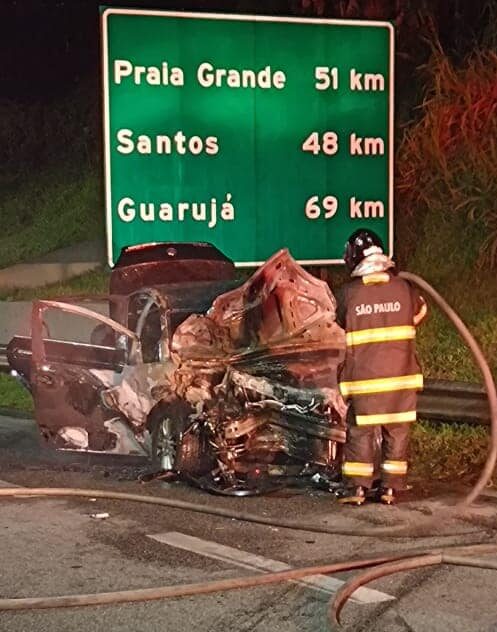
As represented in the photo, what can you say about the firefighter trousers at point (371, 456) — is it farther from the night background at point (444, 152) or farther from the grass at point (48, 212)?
the grass at point (48, 212)

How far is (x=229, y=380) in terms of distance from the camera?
8.05 meters

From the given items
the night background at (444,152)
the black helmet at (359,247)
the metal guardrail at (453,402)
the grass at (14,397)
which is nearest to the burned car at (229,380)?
the black helmet at (359,247)

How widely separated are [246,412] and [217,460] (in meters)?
0.45

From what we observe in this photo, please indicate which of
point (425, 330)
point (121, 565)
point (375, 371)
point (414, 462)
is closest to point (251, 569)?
point (121, 565)

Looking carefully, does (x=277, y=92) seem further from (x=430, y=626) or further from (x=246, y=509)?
(x=430, y=626)

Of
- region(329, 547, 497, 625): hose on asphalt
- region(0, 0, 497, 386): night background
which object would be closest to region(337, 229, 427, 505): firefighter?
region(329, 547, 497, 625): hose on asphalt

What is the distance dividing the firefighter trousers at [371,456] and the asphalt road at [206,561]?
→ 0.64 feet

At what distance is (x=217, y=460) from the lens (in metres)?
8.20

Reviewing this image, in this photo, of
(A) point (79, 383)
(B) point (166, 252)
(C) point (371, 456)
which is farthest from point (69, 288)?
(C) point (371, 456)

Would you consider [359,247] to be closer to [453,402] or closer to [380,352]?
[380,352]

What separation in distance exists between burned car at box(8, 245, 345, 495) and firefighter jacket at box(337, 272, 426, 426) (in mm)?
333

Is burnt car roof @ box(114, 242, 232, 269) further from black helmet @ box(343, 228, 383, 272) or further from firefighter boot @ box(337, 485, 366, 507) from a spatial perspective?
firefighter boot @ box(337, 485, 366, 507)

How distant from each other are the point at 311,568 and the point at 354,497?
1.69 metres

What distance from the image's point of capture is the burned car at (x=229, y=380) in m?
7.94
